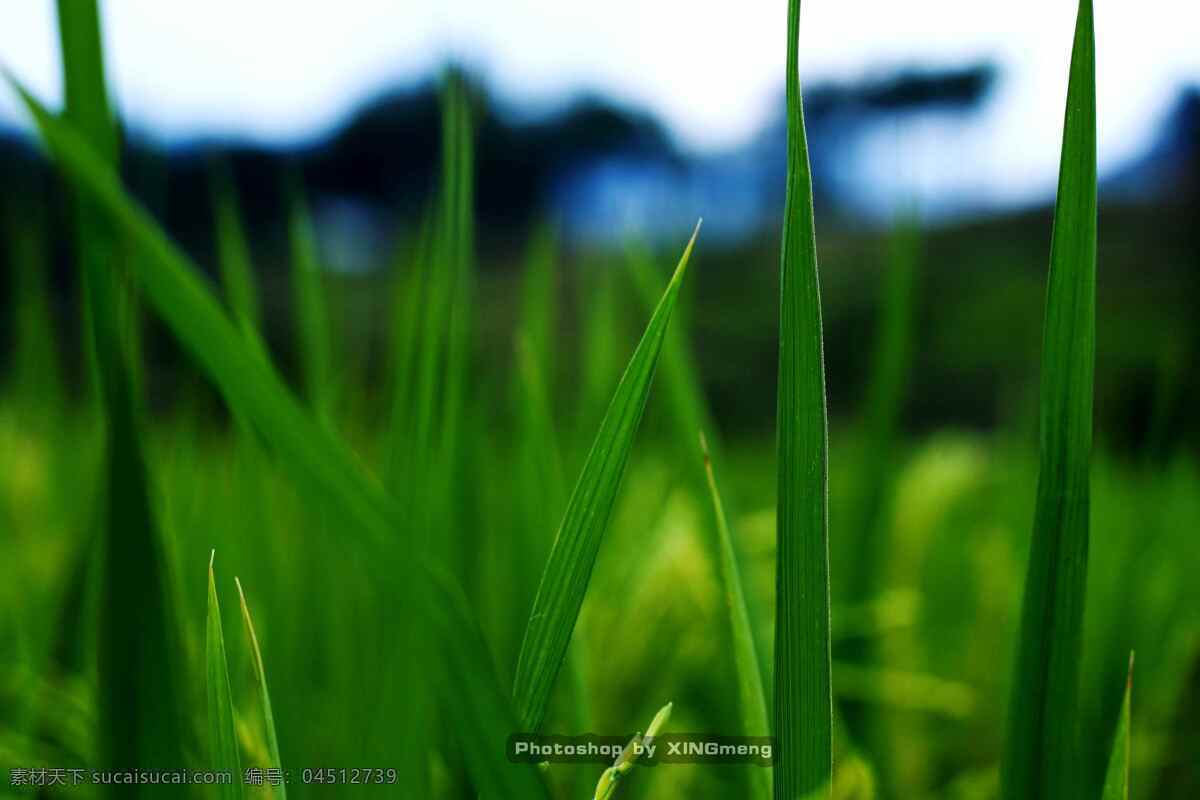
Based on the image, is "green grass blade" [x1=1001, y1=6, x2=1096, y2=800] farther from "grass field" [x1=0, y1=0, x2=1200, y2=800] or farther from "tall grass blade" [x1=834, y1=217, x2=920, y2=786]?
"tall grass blade" [x1=834, y1=217, x2=920, y2=786]

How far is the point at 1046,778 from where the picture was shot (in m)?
0.16

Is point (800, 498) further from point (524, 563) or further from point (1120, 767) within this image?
point (524, 563)

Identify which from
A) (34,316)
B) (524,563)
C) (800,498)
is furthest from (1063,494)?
(34,316)

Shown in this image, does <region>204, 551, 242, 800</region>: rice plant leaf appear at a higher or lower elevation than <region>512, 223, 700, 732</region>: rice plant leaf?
lower

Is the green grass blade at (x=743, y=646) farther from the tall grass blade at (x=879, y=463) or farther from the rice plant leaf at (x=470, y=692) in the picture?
the tall grass blade at (x=879, y=463)

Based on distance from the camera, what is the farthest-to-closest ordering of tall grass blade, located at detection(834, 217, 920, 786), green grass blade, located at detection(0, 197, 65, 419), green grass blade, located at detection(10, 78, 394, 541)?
green grass blade, located at detection(0, 197, 65, 419), tall grass blade, located at detection(834, 217, 920, 786), green grass blade, located at detection(10, 78, 394, 541)

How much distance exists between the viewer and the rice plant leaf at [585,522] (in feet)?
0.47

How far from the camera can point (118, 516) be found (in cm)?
12

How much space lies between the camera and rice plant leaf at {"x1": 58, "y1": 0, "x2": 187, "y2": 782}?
12cm

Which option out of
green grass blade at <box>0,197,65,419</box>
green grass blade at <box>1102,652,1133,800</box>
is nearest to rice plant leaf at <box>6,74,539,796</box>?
green grass blade at <box>1102,652,1133,800</box>

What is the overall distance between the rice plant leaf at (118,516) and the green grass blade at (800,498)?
0.09 m

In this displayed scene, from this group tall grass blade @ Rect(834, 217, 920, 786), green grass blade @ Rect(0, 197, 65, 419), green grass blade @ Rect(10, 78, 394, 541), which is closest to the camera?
green grass blade @ Rect(10, 78, 394, 541)

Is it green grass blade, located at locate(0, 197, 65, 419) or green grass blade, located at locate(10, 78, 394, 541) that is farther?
green grass blade, located at locate(0, 197, 65, 419)

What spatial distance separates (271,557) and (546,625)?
22cm
